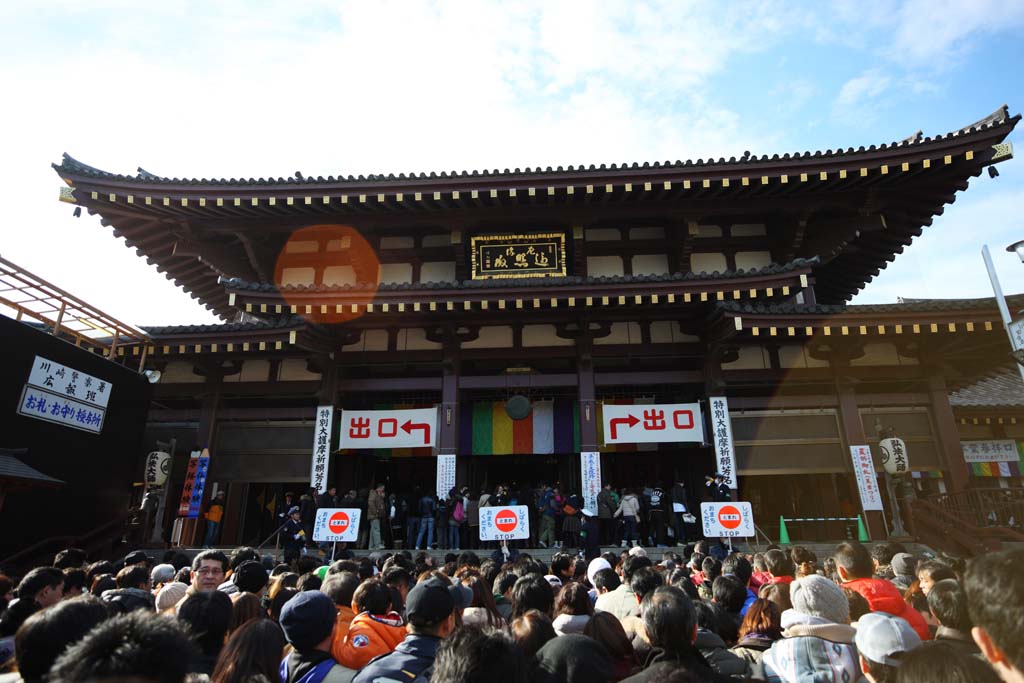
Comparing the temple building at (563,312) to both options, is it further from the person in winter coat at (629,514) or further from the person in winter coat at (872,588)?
the person in winter coat at (872,588)

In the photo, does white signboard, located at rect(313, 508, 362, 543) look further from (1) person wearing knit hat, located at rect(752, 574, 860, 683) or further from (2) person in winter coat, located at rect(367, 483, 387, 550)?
(1) person wearing knit hat, located at rect(752, 574, 860, 683)

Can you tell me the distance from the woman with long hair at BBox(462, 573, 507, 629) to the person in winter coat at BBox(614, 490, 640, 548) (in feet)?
25.8

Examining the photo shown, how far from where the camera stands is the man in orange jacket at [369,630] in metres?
3.54

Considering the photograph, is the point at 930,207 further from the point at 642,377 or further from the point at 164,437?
the point at 164,437

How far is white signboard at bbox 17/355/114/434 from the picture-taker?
415 inches

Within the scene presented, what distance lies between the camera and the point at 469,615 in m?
4.26

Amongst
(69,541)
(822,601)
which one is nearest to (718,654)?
(822,601)

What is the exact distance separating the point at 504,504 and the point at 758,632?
8.98 metres

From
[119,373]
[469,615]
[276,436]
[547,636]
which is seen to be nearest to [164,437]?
Answer: [119,373]

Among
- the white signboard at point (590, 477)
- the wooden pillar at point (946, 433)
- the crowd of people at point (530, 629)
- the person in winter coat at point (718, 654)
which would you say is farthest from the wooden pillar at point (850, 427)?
the person in winter coat at point (718, 654)

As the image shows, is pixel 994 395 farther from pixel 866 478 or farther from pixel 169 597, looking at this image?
pixel 169 597

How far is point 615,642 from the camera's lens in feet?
11.4

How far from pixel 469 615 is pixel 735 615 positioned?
2.05 meters

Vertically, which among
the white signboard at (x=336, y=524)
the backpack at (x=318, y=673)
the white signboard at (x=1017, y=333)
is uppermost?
the white signboard at (x=1017, y=333)
